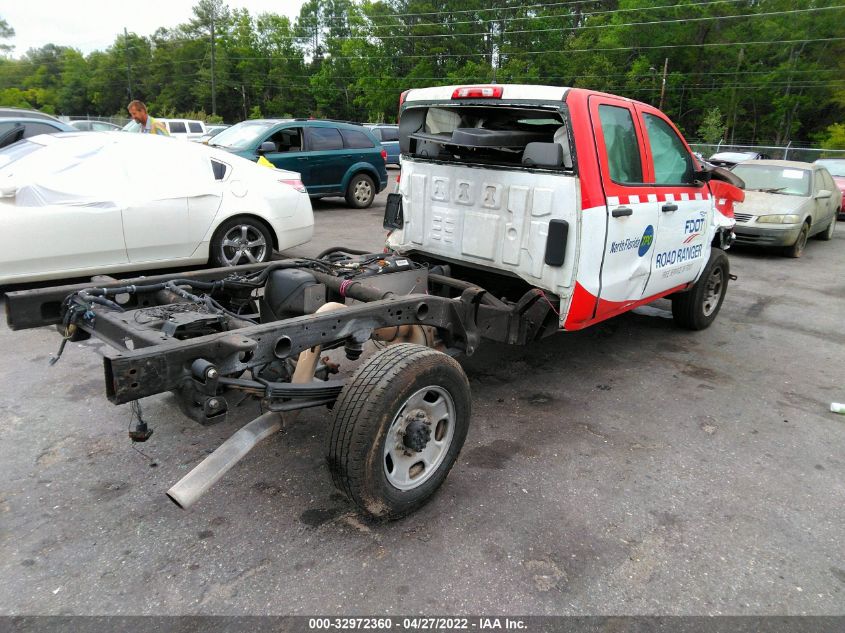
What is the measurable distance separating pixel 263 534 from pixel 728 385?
388 centimetres

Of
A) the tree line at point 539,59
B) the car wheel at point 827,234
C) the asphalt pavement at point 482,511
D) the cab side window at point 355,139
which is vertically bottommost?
the asphalt pavement at point 482,511

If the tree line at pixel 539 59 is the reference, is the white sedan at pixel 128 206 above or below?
below

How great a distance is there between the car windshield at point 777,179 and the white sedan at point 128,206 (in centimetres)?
902

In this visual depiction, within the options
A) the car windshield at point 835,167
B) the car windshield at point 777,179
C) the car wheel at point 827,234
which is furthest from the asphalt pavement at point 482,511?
the car windshield at point 835,167

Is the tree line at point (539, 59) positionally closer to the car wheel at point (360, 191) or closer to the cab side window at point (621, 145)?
the car wheel at point (360, 191)

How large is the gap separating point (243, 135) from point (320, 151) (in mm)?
1504

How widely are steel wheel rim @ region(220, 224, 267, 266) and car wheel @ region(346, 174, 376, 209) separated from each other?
613 centimetres

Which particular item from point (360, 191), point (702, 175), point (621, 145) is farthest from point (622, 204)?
point (360, 191)

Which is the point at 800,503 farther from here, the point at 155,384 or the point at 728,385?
the point at 155,384

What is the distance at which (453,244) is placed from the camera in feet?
15.0

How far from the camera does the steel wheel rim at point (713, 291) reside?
606 cm

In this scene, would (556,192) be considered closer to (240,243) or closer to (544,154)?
(544,154)

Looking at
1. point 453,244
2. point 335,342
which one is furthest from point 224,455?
point 453,244

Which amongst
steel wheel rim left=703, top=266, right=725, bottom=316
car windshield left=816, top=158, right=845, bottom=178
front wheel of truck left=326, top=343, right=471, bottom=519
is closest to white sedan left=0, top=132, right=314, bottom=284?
front wheel of truck left=326, top=343, right=471, bottom=519
